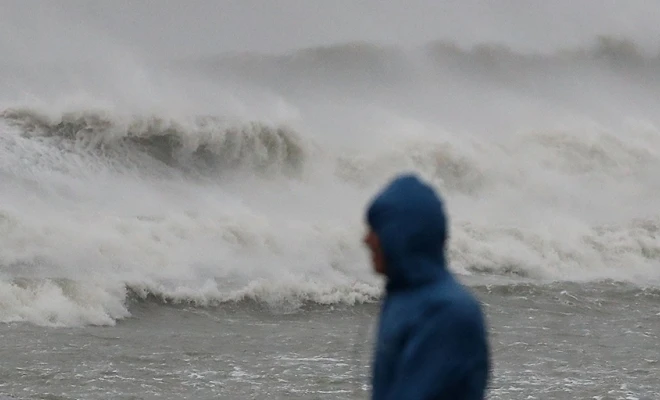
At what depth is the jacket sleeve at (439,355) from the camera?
1.94m

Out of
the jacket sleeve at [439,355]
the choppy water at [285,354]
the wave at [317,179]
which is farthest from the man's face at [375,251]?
the wave at [317,179]

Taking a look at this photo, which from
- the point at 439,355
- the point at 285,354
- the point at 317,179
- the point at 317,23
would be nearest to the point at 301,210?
the point at 317,179

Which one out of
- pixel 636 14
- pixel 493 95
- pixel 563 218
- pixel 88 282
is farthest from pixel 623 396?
pixel 636 14

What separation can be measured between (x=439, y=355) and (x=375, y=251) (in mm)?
223

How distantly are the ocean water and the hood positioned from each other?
11.1 ft

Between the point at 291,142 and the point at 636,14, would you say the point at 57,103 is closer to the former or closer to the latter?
the point at 291,142

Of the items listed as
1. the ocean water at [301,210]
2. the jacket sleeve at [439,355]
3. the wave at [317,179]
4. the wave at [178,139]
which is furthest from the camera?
the wave at [178,139]

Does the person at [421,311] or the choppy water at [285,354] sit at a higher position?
the person at [421,311]

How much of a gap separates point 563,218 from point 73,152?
792cm

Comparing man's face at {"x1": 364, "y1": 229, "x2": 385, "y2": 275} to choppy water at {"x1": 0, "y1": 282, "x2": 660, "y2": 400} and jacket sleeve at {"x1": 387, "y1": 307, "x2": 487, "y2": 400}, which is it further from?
choppy water at {"x1": 0, "y1": 282, "x2": 660, "y2": 400}

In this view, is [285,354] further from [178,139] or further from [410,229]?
[178,139]

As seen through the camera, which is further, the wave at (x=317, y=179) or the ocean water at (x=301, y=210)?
the wave at (x=317, y=179)

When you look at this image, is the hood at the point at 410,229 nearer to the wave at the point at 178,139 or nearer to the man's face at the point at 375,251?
the man's face at the point at 375,251

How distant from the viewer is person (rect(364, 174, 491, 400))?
1.95 m
